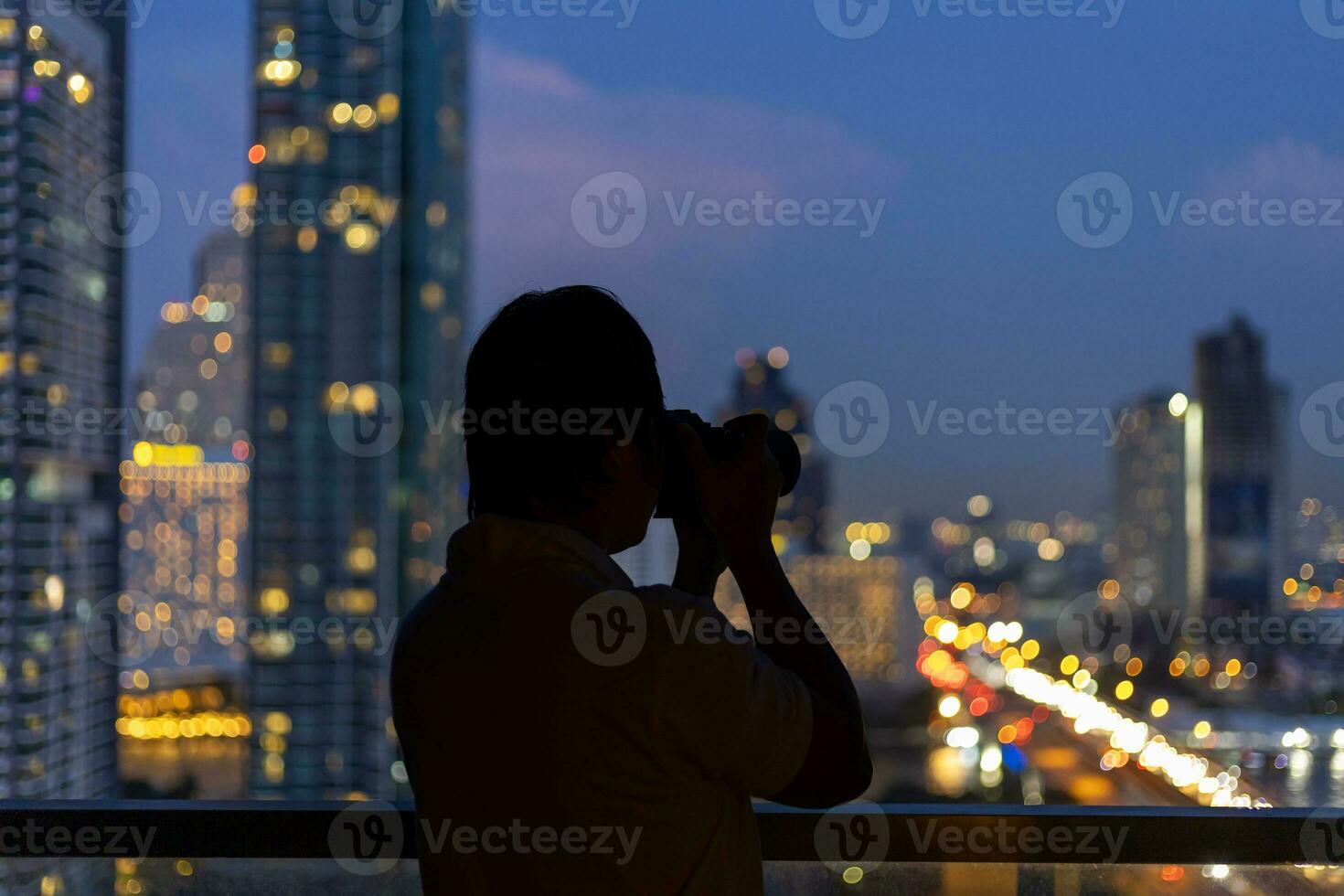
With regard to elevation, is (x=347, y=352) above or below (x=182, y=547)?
above

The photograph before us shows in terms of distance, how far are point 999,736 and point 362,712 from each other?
19.3 meters

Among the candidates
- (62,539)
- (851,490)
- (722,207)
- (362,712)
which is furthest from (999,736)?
(722,207)

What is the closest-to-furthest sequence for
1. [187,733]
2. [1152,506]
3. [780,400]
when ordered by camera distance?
[1152,506] < [780,400] < [187,733]

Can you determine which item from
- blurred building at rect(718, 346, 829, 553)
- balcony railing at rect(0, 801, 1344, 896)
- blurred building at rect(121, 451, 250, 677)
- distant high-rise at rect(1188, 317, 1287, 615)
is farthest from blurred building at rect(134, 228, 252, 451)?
balcony railing at rect(0, 801, 1344, 896)

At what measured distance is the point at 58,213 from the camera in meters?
9.73

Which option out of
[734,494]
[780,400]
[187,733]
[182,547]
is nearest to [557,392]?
[734,494]

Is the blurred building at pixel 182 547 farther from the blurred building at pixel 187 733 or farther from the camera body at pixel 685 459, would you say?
the camera body at pixel 685 459

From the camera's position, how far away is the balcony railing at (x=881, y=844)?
4.18 feet

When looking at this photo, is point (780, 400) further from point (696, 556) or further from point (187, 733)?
point (696, 556)

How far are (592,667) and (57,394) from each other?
1047cm

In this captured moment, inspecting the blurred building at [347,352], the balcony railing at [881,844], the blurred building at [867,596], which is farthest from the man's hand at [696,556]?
the blurred building at [867,596]

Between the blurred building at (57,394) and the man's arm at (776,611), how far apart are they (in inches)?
245

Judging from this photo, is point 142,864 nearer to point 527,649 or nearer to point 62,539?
point 527,649

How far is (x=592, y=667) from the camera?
2.31 feet
